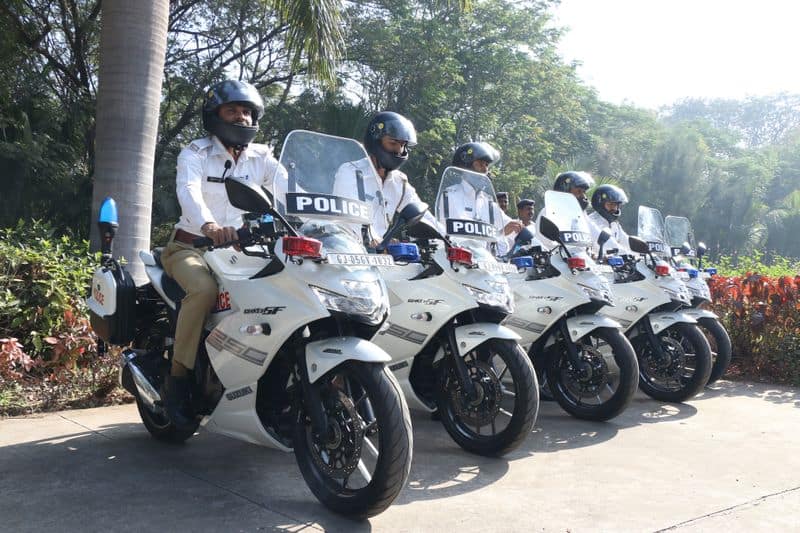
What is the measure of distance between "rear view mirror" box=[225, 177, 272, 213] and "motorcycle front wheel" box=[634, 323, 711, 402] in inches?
171

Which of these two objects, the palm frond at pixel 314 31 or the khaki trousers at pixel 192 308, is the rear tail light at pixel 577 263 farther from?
the palm frond at pixel 314 31

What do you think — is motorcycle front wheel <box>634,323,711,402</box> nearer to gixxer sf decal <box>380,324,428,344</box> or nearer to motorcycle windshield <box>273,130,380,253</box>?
gixxer sf decal <box>380,324,428,344</box>

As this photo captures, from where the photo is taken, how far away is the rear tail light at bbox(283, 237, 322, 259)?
347 centimetres

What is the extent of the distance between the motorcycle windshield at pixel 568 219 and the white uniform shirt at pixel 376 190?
134 centimetres

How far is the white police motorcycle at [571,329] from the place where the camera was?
5.51 m

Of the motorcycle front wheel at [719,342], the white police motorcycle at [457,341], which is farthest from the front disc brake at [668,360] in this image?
the white police motorcycle at [457,341]

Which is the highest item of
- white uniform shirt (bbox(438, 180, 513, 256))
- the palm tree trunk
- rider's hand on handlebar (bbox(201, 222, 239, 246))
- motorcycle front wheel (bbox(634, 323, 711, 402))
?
the palm tree trunk

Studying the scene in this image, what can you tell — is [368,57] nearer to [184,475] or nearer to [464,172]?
[464,172]

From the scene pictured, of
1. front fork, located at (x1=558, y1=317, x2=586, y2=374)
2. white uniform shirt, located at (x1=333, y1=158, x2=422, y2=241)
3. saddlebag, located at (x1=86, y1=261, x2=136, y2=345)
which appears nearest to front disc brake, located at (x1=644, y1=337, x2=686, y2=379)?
front fork, located at (x1=558, y1=317, x2=586, y2=374)

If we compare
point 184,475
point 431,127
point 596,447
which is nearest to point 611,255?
point 596,447

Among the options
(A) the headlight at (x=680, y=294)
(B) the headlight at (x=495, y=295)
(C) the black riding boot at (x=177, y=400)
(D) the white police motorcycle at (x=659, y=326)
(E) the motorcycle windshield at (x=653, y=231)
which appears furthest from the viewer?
(E) the motorcycle windshield at (x=653, y=231)

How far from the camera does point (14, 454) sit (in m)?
4.25

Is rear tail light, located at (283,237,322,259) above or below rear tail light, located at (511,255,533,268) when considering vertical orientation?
above

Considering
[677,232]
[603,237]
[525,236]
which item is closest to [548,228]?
[525,236]
